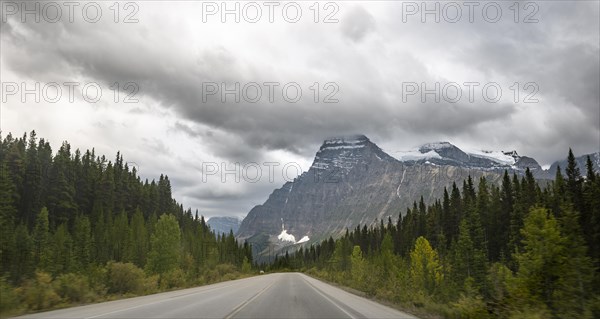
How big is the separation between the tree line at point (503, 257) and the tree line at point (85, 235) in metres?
16.7

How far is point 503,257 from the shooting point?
70.8 m

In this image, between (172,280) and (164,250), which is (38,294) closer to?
(172,280)

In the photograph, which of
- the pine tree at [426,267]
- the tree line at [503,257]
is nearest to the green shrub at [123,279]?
the tree line at [503,257]

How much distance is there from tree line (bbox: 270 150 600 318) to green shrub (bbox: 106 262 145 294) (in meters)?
16.5

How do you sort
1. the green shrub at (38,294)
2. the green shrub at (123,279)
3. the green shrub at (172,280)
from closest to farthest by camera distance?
the green shrub at (38,294) < the green shrub at (123,279) < the green shrub at (172,280)

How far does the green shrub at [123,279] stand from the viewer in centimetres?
3009

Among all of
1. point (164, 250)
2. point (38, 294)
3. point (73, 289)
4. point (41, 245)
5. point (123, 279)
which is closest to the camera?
point (38, 294)

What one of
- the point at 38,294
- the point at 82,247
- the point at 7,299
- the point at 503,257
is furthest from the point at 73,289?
the point at 503,257

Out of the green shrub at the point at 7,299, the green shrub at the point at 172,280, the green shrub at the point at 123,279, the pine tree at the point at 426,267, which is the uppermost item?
the green shrub at the point at 7,299

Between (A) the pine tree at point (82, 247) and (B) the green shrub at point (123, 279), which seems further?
(A) the pine tree at point (82, 247)

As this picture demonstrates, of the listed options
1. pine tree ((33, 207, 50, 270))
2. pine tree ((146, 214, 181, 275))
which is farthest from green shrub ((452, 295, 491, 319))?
pine tree ((33, 207, 50, 270))

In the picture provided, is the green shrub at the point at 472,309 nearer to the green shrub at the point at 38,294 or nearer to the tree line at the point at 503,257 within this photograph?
the tree line at the point at 503,257

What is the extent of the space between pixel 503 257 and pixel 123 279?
60548 millimetres

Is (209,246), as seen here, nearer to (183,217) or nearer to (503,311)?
(183,217)
